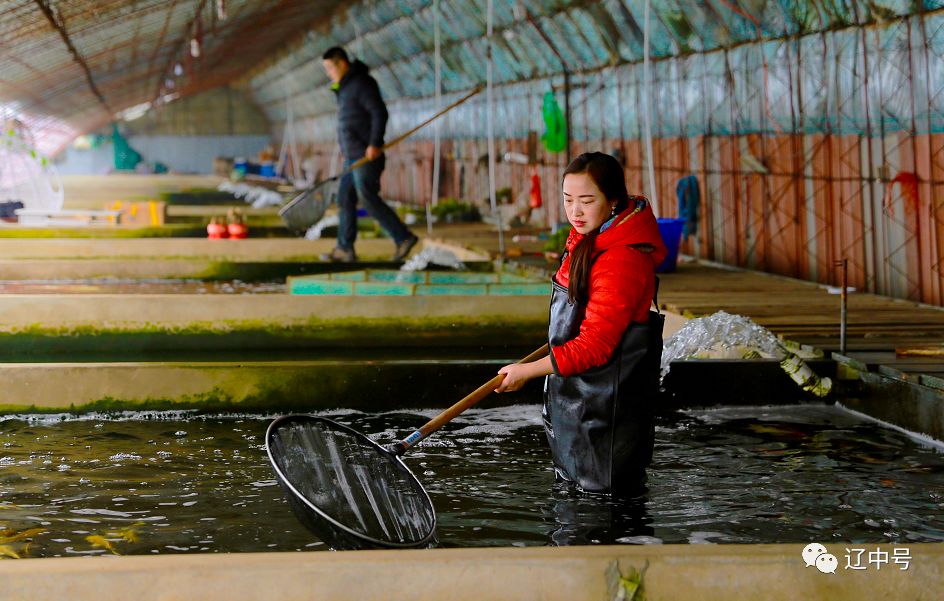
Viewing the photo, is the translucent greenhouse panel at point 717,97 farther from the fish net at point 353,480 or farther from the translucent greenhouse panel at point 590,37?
the fish net at point 353,480

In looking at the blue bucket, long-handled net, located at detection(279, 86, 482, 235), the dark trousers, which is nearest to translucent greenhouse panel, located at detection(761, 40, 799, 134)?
the blue bucket

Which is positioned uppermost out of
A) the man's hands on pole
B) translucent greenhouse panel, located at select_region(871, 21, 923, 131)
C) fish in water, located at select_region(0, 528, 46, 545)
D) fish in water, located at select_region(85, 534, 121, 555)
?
translucent greenhouse panel, located at select_region(871, 21, 923, 131)

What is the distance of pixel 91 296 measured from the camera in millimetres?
8180

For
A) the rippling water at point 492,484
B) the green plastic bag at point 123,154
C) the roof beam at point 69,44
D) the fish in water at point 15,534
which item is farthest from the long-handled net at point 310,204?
the green plastic bag at point 123,154

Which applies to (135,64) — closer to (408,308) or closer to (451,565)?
(408,308)

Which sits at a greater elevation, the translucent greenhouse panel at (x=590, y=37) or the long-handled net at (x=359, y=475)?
the translucent greenhouse panel at (x=590, y=37)

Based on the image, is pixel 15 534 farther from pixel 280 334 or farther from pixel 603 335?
pixel 280 334

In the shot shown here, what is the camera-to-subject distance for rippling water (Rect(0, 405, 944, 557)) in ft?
13.3

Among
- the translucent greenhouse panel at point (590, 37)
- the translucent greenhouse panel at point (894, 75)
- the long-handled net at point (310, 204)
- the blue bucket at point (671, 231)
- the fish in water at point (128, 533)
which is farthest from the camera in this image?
the translucent greenhouse panel at point (590, 37)

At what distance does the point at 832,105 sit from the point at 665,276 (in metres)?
1.77

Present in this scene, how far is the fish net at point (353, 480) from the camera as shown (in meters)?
3.70

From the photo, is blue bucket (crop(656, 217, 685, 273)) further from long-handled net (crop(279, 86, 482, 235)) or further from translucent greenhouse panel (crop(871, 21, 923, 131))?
long-handled net (crop(279, 86, 482, 235))

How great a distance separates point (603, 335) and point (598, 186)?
420 millimetres

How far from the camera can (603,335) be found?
3594mm
